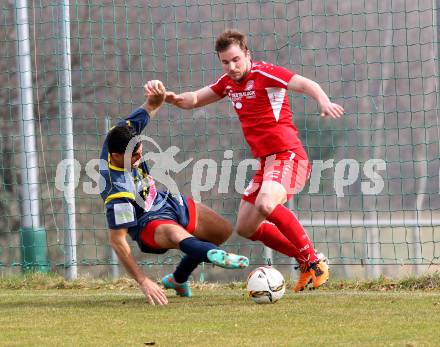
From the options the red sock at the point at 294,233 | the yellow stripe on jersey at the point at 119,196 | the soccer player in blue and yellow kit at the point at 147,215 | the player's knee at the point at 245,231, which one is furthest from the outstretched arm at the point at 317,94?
the yellow stripe on jersey at the point at 119,196

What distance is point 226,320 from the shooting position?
20.0 feet

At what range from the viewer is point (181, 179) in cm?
1103

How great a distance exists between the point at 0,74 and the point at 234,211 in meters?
3.05

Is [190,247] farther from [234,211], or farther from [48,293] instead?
[234,211]

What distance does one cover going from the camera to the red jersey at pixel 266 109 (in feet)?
24.3

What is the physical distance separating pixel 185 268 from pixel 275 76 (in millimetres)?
1496

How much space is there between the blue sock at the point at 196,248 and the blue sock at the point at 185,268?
321 millimetres

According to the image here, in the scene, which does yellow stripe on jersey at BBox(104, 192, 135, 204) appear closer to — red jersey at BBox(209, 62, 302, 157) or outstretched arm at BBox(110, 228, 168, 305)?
outstretched arm at BBox(110, 228, 168, 305)

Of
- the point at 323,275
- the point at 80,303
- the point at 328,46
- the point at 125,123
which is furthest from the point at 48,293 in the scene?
the point at 328,46

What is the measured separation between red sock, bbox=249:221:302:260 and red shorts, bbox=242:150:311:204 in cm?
22

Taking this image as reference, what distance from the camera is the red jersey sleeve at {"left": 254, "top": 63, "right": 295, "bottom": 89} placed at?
7.36 metres

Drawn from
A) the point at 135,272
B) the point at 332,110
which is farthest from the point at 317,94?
the point at 135,272

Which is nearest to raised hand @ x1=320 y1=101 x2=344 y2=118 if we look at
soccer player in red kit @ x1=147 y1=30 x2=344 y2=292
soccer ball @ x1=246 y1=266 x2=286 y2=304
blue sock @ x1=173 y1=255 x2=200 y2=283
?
soccer player in red kit @ x1=147 y1=30 x2=344 y2=292

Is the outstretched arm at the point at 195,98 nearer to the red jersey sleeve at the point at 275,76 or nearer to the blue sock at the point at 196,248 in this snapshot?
the red jersey sleeve at the point at 275,76
